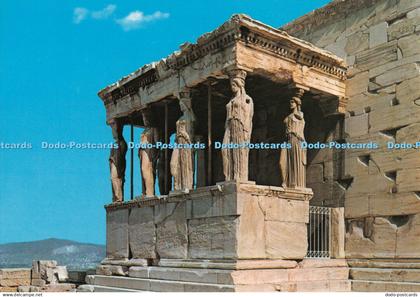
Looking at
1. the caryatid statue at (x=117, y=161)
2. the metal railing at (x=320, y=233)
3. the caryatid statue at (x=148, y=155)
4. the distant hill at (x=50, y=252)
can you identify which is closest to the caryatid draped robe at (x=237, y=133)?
the metal railing at (x=320, y=233)

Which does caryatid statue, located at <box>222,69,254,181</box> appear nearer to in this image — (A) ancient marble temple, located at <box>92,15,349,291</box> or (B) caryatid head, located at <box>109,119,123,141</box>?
(A) ancient marble temple, located at <box>92,15,349,291</box>

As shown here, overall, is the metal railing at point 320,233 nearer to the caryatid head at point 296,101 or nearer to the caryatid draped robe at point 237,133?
the caryatid head at point 296,101

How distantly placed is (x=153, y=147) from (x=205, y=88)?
153 cm

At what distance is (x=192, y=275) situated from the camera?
8125mm

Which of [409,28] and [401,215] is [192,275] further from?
[409,28]

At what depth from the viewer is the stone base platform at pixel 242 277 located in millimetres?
7543

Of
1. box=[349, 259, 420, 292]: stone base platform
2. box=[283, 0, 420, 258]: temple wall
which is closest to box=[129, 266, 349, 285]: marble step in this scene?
box=[349, 259, 420, 292]: stone base platform

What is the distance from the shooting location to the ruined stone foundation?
25.3ft

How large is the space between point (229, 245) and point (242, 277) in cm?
48

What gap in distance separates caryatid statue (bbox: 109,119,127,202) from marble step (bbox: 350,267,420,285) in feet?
14.9

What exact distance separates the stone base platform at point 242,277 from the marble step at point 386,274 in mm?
179

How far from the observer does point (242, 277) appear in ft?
24.6

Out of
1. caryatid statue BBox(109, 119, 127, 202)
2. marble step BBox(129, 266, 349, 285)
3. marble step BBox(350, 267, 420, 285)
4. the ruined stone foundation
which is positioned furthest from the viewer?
caryatid statue BBox(109, 119, 127, 202)

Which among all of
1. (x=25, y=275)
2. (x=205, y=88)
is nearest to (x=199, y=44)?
(x=205, y=88)
